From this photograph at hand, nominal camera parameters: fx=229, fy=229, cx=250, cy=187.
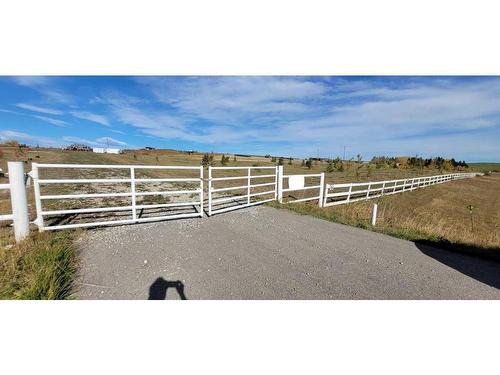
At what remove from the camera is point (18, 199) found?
421 cm

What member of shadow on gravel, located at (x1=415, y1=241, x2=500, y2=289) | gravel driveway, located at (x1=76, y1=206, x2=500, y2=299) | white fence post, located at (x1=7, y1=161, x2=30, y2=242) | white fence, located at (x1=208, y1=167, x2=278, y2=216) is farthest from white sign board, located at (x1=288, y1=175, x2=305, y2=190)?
white fence post, located at (x1=7, y1=161, x2=30, y2=242)

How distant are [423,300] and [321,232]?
277cm

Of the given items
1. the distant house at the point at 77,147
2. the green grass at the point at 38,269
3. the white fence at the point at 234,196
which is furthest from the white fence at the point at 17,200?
the distant house at the point at 77,147

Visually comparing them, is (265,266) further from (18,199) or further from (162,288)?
(18,199)

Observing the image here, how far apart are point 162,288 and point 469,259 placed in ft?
19.9

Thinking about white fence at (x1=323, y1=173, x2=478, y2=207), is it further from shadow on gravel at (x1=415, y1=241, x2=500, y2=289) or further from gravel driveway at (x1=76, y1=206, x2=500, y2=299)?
gravel driveway at (x1=76, y1=206, x2=500, y2=299)

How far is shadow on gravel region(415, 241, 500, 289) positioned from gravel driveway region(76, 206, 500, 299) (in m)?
0.02

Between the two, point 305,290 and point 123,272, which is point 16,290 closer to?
point 123,272

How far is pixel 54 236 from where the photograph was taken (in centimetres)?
455

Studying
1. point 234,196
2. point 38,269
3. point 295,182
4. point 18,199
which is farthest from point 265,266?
point 295,182

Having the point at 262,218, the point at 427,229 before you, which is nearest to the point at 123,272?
the point at 262,218

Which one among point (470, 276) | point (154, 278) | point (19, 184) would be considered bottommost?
point (470, 276)

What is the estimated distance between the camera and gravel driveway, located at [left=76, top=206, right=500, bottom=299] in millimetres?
3184

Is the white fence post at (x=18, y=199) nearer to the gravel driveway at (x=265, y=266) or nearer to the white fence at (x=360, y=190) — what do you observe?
the gravel driveway at (x=265, y=266)
